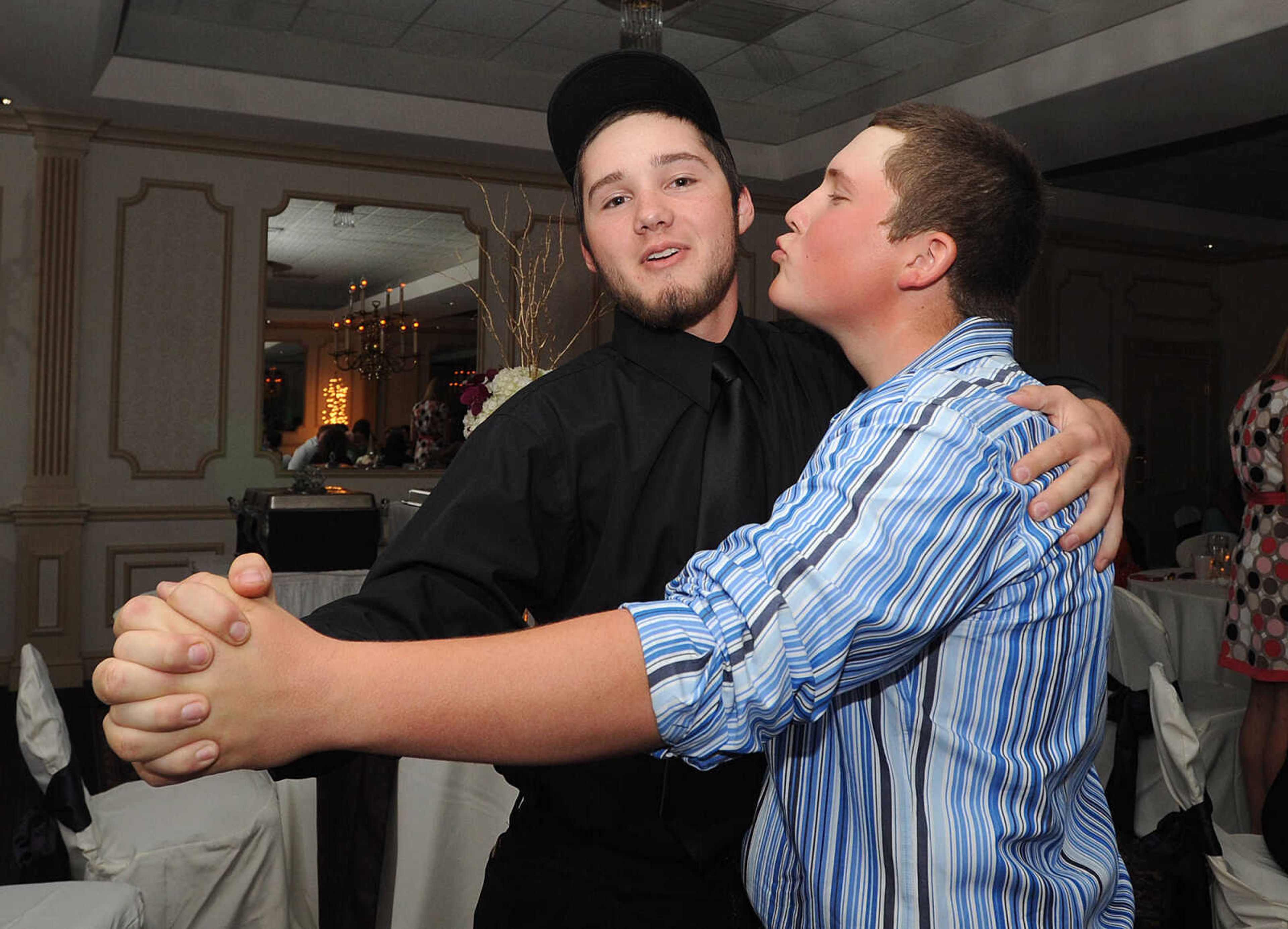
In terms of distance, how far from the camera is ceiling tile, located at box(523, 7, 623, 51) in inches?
194

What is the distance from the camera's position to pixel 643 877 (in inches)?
43.3

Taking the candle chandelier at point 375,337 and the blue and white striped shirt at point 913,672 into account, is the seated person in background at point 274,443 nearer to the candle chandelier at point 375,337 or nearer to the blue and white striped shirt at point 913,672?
the candle chandelier at point 375,337

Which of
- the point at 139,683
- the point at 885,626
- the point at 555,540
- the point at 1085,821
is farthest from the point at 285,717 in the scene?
the point at 1085,821

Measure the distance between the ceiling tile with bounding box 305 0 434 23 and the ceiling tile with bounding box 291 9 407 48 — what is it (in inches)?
1.8

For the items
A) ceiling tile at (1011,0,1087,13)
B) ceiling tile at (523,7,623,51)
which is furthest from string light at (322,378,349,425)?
ceiling tile at (1011,0,1087,13)

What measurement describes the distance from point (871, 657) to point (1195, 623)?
12.2ft

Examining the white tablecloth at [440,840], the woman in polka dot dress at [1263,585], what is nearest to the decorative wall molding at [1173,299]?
the woman in polka dot dress at [1263,585]

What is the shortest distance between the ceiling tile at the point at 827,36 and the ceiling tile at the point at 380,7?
174 cm

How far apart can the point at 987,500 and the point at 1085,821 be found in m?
0.47

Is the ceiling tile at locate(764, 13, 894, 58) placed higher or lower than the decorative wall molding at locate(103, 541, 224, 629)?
higher

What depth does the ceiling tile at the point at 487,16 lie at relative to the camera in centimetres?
477

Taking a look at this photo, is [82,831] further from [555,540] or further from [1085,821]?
[1085,821]

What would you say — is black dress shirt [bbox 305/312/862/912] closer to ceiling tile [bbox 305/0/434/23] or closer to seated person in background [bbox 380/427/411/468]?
ceiling tile [bbox 305/0/434/23]

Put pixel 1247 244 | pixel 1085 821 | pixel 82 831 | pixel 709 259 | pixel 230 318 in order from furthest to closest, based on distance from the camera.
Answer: pixel 1247 244 → pixel 230 318 → pixel 82 831 → pixel 709 259 → pixel 1085 821
